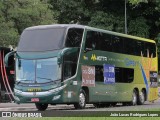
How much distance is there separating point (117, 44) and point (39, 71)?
6.42 m

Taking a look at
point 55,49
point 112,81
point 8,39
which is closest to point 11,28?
point 8,39

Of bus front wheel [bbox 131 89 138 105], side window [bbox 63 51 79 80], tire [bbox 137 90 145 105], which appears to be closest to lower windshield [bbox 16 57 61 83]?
side window [bbox 63 51 79 80]

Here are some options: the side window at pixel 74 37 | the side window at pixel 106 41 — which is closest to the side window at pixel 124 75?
the side window at pixel 106 41

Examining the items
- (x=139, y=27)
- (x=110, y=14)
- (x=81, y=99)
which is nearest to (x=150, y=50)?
(x=81, y=99)

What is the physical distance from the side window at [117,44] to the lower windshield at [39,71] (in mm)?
5538

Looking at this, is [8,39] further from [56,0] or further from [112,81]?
[56,0]

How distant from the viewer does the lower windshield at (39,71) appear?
70.5 feet

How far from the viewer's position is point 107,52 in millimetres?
25328

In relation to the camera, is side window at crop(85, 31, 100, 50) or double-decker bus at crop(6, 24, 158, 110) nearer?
double-decker bus at crop(6, 24, 158, 110)

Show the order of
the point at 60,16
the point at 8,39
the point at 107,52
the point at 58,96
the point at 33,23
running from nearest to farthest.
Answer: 1. the point at 58,96
2. the point at 107,52
3. the point at 8,39
4. the point at 33,23
5. the point at 60,16

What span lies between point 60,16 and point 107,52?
2779 cm

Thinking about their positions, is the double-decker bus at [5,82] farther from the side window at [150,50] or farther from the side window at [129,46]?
the side window at [150,50]

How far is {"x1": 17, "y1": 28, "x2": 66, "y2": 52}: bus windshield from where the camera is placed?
71.8ft

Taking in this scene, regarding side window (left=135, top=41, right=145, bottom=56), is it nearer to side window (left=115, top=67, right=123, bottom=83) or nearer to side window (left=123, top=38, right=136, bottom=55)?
side window (left=123, top=38, right=136, bottom=55)
